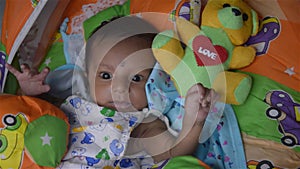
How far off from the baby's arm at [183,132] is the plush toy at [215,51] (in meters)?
0.09

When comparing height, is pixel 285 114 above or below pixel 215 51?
below

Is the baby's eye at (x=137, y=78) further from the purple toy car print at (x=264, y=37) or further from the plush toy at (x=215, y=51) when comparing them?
the purple toy car print at (x=264, y=37)

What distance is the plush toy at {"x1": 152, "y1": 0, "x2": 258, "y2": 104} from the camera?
3.55 feet

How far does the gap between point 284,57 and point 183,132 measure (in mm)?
333

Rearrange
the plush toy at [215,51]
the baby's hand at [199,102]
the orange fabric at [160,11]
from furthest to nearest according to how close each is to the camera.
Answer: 1. the orange fabric at [160,11]
2. the plush toy at [215,51]
3. the baby's hand at [199,102]

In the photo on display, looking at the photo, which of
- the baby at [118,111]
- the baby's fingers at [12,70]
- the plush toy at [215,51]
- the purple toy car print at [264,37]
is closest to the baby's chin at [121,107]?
the baby at [118,111]

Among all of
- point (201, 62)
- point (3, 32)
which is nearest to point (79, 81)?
point (3, 32)

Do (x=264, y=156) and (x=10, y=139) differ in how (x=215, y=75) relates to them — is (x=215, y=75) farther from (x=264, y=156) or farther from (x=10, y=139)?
(x=10, y=139)

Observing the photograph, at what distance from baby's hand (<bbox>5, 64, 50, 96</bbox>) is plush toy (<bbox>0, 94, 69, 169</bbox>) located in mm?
119

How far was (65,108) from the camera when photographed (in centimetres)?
117

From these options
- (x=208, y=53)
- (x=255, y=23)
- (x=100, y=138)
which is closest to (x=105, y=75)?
(x=100, y=138)

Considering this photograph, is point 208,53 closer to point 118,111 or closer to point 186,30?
point 186,30

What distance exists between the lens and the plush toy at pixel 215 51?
1083 mm

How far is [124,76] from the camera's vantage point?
111cm
